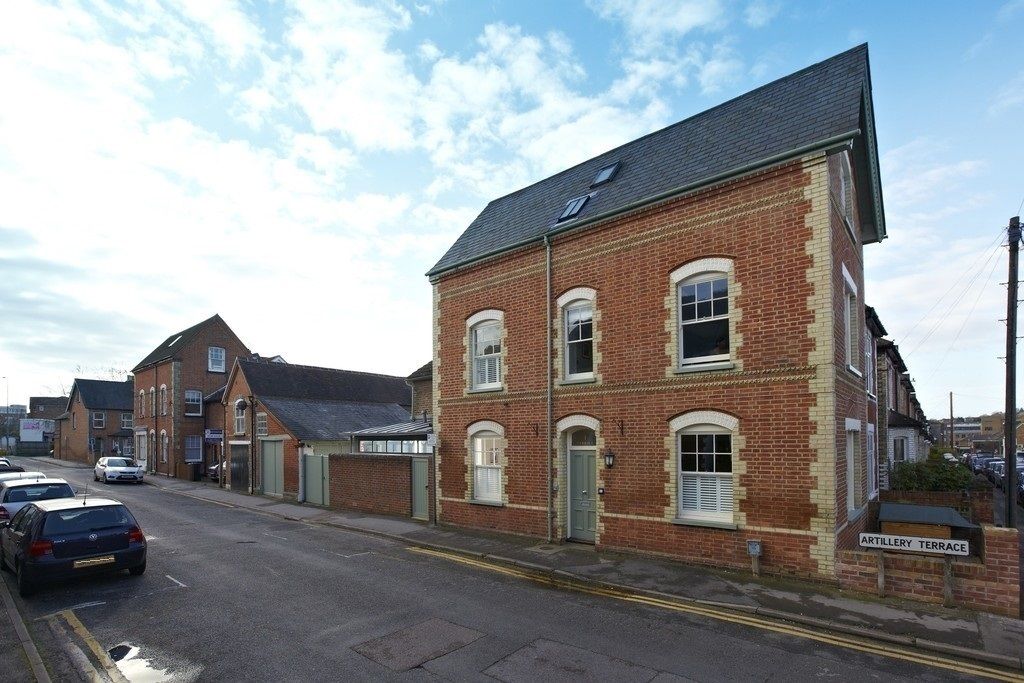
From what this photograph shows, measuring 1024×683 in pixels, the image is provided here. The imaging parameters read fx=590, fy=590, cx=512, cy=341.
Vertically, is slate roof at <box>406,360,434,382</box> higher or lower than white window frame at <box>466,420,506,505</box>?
higher

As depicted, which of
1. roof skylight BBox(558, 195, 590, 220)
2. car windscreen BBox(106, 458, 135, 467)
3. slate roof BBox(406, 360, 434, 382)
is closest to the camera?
roof skylight BBox(558, 195, 590, 220)

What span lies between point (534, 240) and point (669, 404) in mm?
5771

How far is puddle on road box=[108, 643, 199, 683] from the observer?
710 cm

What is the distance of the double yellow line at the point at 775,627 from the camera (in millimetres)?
7236

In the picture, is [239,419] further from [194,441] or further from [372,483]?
[372,483]

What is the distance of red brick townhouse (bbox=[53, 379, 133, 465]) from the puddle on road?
54.1 metres

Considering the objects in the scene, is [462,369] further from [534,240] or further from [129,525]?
[129,525]

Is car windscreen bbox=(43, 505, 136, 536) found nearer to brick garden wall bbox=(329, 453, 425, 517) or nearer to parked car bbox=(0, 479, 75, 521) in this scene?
parked car bbox=(0, 479, 75, 521)

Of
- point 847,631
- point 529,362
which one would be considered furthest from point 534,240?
point 847,631

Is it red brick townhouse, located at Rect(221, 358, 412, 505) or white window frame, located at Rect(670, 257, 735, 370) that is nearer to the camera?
white window frame, located at Rect(670, 257, 735, 370)

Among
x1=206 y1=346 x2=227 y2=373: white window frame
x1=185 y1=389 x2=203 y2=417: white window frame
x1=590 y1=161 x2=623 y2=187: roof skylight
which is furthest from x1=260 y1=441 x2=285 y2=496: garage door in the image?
x1=590 y1=161 x2=623 y2=187: roof skylight

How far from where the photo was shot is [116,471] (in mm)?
34594

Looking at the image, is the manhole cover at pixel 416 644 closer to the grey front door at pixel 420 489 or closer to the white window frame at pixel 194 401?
the grey front door at pixel 420 489

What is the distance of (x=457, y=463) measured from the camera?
17234 mm
